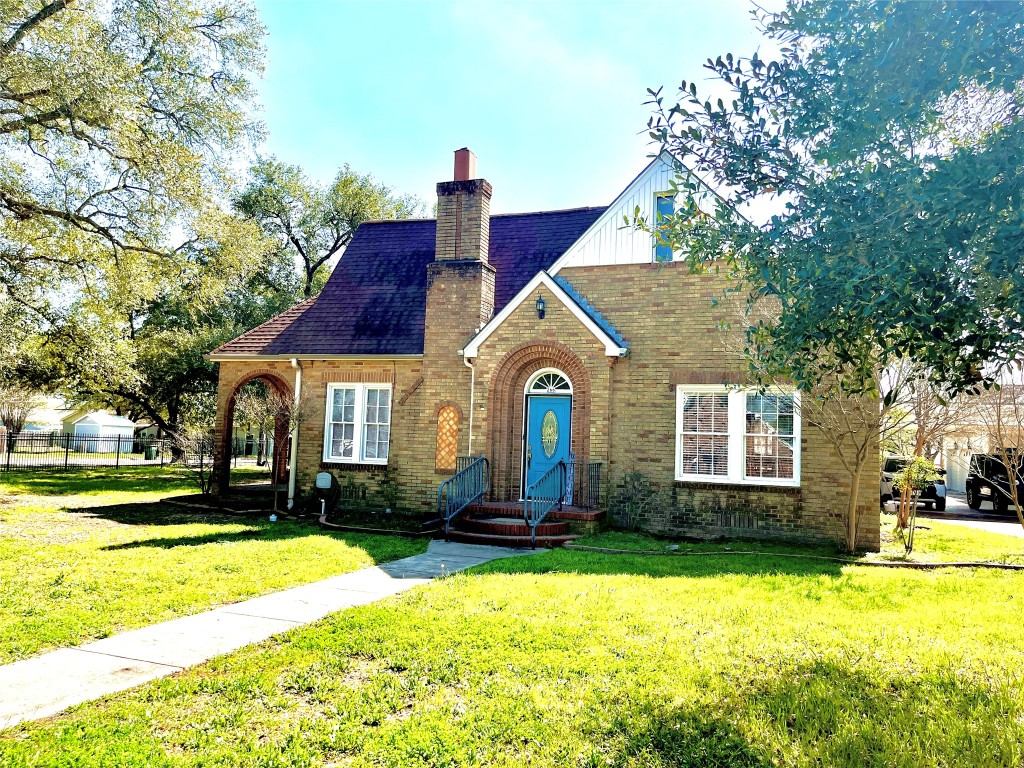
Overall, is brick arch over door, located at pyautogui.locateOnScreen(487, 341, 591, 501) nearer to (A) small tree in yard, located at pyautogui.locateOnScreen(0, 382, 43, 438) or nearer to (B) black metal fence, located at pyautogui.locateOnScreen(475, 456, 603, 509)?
(B) black metal fence, located at pyautogui.locateOnScreen(475, 456, 603, 509)

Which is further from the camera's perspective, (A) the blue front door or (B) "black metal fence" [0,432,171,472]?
(B) "black metal fence" [0,432,171,472]

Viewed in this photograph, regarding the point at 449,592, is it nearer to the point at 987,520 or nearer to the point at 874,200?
the point at 874,200

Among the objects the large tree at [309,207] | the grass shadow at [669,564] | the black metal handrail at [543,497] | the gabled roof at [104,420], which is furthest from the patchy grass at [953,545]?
the gabled roof at [104,420]

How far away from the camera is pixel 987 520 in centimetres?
2144

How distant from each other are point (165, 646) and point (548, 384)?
1001cm

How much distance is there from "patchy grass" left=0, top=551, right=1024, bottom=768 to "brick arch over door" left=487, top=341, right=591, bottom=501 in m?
6.71

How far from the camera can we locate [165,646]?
6.18 metres

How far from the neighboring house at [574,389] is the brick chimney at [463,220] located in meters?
0.04

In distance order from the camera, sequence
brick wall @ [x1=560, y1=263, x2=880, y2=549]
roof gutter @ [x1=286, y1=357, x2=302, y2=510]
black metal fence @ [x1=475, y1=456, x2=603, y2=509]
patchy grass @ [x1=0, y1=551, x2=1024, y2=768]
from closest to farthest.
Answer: patchy grass @ [x1=0, y1=551, x2=1024, y2=768] < brick wall @ [x1=560, y1=263, x2=880, y2=549] < black metal fence @ [x1=475, y1=456, x2=603, y2=509] < roof gutter @ [x1=286, y1=357, x2=302, y2=510]

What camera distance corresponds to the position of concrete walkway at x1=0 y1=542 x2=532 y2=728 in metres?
5.03

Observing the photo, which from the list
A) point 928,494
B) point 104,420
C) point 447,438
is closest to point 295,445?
point 447,438

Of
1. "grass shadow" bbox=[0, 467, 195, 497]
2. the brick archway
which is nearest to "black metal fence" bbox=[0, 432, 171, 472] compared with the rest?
"grass shadow" bbox=[0, 467, 195, 497]

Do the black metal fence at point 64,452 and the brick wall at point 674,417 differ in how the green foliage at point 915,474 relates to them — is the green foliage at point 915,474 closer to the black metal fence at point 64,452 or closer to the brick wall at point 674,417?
the brick wall at point 674,417

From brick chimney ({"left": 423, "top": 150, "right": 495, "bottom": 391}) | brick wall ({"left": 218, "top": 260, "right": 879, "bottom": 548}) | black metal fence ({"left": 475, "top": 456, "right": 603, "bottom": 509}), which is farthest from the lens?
brick chimney ({"left": 423, "top": 150, "right": 495, "bottom": 391})
